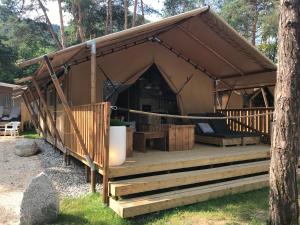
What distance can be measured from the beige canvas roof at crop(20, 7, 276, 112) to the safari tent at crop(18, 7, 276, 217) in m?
0.03

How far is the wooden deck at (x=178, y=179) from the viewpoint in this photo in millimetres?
4273

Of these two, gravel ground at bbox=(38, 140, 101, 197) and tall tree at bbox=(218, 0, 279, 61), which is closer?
gravel ground at bbox=(38, 140, 101, 197)

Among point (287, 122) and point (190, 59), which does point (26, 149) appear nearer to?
point (190, 59)

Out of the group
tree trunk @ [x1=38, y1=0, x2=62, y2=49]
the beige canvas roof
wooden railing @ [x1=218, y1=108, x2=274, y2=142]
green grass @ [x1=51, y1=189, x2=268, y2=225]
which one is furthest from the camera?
tree trunk @ [x1=38, y1=0, x2=62, y2=49]

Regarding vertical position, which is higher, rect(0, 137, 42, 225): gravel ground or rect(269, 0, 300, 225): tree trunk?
rect(269, 0, 300, 225): tree trunk

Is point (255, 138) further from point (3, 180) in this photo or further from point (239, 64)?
point (3, 180)

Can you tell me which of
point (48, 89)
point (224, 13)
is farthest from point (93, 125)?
point (224, 13)

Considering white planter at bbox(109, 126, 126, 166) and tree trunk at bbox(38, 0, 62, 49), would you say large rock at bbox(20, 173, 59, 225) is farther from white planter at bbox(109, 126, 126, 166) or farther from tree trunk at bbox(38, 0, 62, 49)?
tree trunk at bbox(38, 0, 62, 49)

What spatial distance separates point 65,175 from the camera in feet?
21.1

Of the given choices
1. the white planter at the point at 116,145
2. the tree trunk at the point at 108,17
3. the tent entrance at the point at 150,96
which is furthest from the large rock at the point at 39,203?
the tree trunk at the point at 108,17

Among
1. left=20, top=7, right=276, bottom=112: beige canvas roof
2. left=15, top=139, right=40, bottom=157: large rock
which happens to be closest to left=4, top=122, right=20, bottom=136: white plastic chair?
left=15, top=139, right=40, bottom=157: large rock

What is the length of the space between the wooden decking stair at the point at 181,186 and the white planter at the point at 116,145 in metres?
0.31

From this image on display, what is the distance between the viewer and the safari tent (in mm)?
4586

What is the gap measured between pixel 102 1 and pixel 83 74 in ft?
44.6
